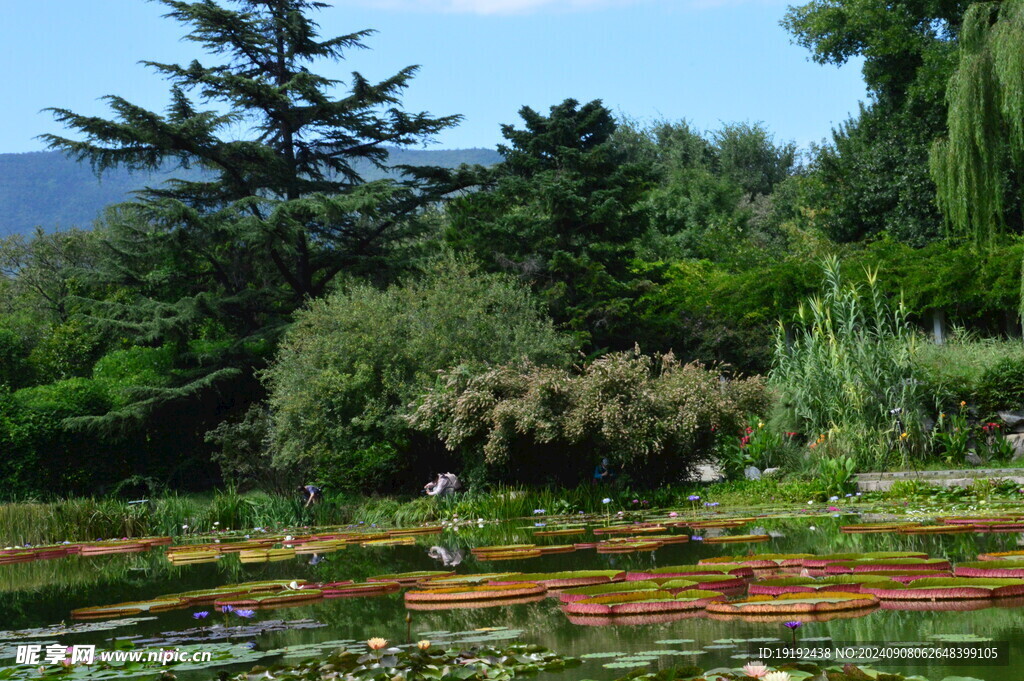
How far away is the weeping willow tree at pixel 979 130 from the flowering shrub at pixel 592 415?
3.87 m

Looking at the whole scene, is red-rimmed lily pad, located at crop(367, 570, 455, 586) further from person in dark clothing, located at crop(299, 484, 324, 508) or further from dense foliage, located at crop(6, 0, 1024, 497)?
person in dark clothing, located at crop(299, 484, 324, 508)

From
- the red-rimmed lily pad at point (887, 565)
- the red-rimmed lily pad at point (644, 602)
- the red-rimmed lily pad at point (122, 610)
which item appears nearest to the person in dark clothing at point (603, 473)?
the red-rimmed lily pad at point (122, 610)

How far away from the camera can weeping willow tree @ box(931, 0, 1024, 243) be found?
1396 cm

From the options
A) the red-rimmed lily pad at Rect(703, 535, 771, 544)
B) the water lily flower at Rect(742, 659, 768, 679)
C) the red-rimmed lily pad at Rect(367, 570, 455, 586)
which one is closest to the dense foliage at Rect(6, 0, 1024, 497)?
the red-rimmed lily pad at Rect(703, 535, 771, 544)

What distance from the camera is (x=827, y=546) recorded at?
7570 mm

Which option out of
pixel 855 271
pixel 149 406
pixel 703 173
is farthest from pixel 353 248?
pixel 703 173

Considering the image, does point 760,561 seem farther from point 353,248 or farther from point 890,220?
point 890,220

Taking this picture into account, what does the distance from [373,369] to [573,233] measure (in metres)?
9.37

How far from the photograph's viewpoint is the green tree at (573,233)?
23.7m

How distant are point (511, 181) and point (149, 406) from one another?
31.1 feet

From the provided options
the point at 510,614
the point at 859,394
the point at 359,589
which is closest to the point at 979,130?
the point at 859,394

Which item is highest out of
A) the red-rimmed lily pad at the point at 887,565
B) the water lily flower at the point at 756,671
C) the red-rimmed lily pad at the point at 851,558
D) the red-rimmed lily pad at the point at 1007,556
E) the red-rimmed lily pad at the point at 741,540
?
the water lily flower at the point at 756,671

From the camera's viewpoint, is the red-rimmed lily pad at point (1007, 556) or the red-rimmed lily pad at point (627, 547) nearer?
the red-rimmed lily pad at point (1007, 556)

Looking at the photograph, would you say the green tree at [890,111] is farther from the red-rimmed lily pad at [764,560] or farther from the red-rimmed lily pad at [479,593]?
the red-rimmed lily pad at [479,593]
